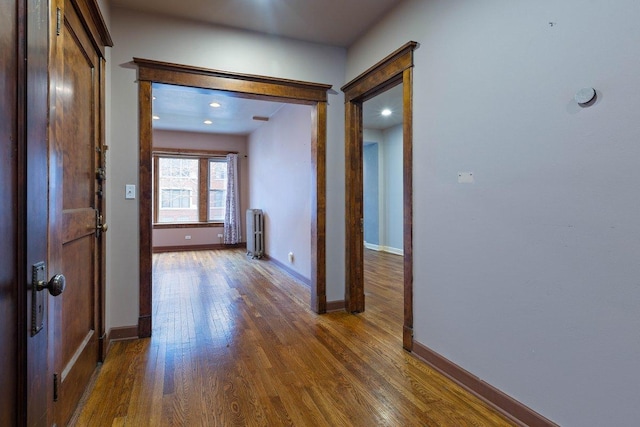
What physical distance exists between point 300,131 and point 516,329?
3.68m

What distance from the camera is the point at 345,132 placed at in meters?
3.30

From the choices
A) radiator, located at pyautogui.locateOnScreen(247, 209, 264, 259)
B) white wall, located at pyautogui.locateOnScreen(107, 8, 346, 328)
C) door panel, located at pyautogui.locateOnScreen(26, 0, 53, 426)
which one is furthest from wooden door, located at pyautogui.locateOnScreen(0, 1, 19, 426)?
radiator, located at pyautogui.locateOnScreen(247, 209, 264, 259)

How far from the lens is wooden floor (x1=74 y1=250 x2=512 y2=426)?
1.70 m

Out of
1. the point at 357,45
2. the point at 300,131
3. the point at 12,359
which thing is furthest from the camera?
the point at 300,131

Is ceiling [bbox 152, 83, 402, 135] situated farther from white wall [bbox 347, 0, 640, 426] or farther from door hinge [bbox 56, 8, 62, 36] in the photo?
door hinge [bbox 56, 8, 62, 36]

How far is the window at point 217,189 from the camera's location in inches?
308

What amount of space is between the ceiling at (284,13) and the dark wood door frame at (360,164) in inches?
16.3

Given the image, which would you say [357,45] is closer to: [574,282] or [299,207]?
[299,207]

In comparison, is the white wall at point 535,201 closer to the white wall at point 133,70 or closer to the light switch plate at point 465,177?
the light switch plate at point 465,177

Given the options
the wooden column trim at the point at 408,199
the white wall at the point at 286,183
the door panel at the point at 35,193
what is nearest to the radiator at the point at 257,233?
the white wall at the point at 286,183

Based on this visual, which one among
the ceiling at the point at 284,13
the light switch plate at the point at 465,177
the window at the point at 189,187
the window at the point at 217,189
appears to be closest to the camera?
the light switch plate at the point at 465,177

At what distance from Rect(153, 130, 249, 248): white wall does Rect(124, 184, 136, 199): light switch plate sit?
497cm

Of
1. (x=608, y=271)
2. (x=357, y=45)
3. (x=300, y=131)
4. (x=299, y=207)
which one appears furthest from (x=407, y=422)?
(x=300, y=131)

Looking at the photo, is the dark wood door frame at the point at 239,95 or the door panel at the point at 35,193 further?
the dark wood door frame at the point at 239,95
